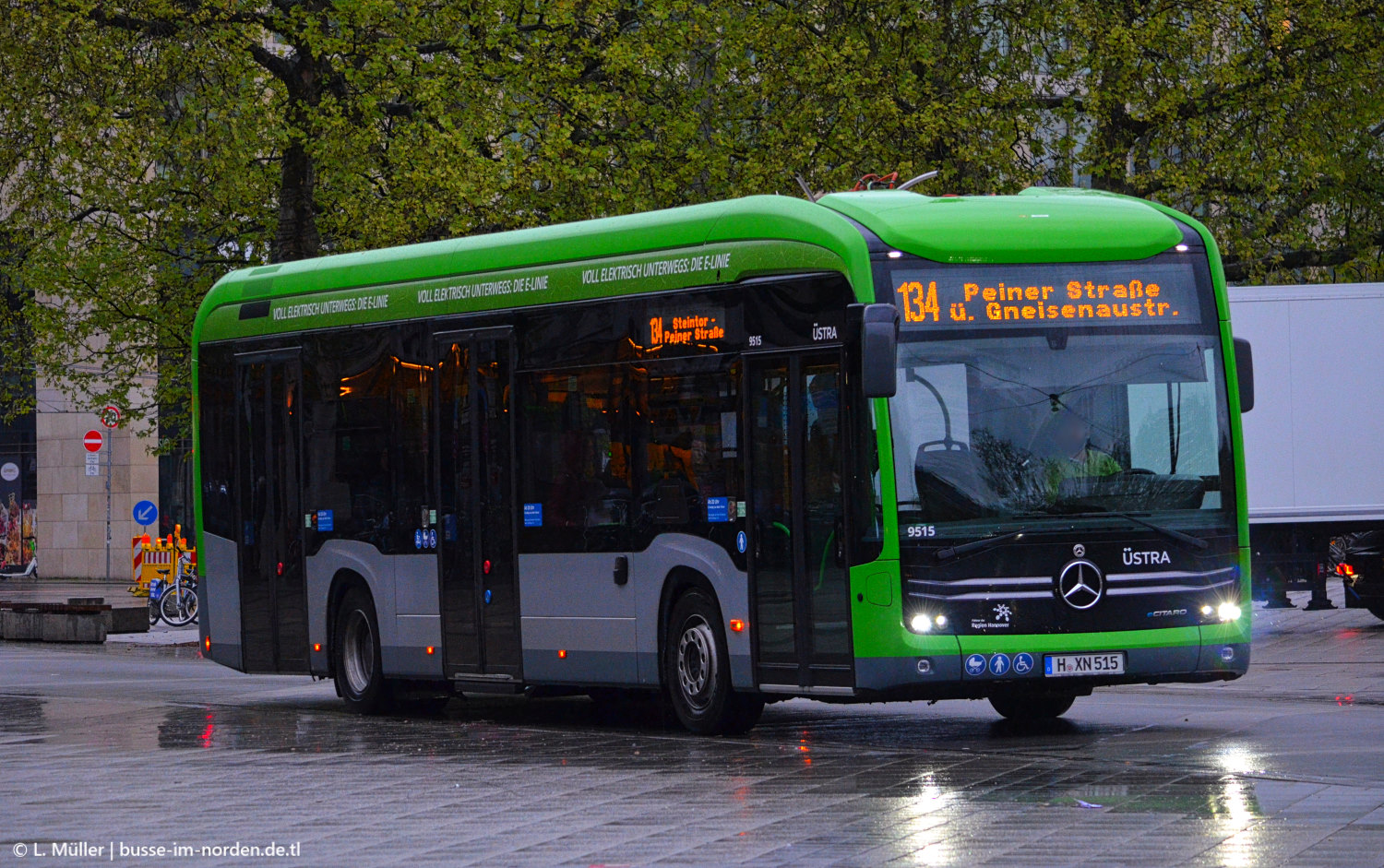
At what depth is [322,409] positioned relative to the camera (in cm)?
1803

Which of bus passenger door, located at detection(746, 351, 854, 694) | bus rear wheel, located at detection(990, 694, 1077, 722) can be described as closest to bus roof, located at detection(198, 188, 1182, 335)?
bus passenger door, located at detection(746, 351, 854, 694)

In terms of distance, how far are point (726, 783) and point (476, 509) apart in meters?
5.19

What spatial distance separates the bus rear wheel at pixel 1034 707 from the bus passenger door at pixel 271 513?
601 cm

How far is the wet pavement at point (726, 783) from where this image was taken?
9.14m

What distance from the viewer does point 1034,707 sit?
15305 millimetres

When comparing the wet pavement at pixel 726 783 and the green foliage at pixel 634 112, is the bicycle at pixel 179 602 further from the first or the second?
the wet pavement at pixel 726 783

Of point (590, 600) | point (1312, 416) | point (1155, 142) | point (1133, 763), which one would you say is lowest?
point (1133, 763)

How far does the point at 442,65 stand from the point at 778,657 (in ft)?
53.8

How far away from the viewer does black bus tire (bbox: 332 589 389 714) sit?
17.6 meters

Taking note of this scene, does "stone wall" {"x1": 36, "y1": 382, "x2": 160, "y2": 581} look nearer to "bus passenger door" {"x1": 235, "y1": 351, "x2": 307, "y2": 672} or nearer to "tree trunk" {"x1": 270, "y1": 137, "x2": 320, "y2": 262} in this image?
"tree trunk" {"x1": 270, "y1": 137, "x2": 320, "y2": 262}

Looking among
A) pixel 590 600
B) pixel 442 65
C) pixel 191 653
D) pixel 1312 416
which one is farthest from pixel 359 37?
pixel 590 600

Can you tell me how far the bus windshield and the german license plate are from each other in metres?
0.78

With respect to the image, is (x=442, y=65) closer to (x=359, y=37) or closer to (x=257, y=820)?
(x=359, y=37)

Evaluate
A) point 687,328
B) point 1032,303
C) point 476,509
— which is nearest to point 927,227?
point 1032,303
